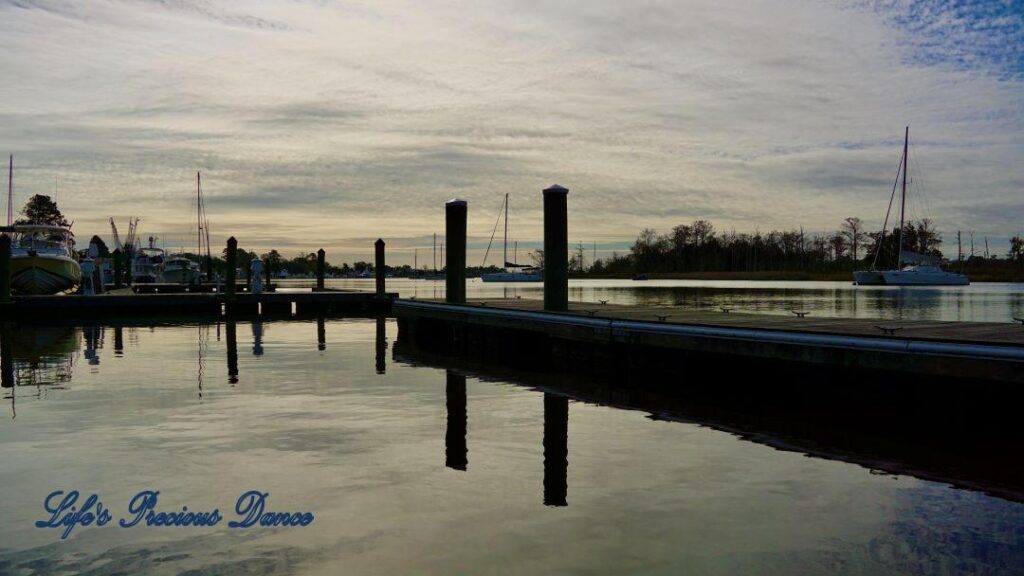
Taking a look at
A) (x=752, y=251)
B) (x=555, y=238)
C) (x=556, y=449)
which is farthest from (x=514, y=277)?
(x=556, y=449)

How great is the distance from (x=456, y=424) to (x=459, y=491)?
388 cm

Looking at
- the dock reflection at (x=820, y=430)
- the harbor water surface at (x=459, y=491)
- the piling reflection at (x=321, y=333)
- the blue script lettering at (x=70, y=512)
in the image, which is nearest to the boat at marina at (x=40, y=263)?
the piling reflection at (x=321, y=333)

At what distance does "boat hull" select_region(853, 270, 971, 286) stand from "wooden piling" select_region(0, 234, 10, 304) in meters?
88.0

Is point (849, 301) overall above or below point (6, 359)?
below

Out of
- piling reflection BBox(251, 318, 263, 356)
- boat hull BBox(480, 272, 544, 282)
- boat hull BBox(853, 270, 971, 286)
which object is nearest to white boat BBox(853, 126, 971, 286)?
boat hull BBox(853, 270, 971, 286)

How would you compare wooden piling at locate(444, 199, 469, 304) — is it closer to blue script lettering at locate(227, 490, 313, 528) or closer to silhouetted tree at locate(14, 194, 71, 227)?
blue script lettering at locate(227, 490, 313, 528)

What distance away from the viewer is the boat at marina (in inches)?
1655

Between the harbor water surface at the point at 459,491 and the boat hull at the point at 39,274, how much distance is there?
102 feet

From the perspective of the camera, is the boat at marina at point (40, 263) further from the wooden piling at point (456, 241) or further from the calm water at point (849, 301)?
the wooden piling at point (456, 241)

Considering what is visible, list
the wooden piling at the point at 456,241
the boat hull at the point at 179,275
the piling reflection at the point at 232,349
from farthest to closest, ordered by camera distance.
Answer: the boat hull at the point at 179,275 < the wooden piling at the point at 456,241 < the piling reflection at the point at 232,349

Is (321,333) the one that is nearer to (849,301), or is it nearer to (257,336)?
(257,336)

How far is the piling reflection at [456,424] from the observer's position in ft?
32.2

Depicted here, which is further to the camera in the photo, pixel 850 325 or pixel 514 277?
pixel 514 277

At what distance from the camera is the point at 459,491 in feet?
27.4
